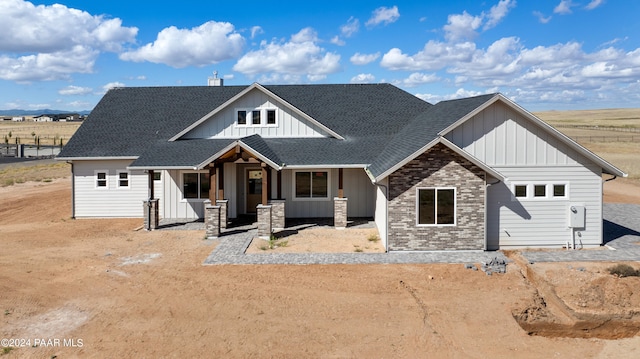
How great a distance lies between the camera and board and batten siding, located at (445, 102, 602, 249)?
15648 millimetres

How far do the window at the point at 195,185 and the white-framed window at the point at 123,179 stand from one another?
3.15m

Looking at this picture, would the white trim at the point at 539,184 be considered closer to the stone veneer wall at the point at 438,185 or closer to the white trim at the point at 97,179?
the stone veneer wall at the point at 438,185

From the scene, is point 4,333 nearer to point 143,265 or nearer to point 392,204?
point 143,265

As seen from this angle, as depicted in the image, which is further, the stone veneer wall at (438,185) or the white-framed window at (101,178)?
the white-framed window at (101,178)

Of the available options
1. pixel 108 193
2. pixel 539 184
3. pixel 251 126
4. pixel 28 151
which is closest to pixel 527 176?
pixel 539 184

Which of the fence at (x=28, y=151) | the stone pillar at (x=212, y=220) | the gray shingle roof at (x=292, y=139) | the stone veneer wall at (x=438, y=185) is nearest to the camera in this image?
the stone veneer wall at (x=438, y=185)

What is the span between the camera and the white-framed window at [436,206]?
1516 centimetres

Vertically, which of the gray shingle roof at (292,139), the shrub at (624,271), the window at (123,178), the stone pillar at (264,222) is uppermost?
the gray shingle roof at (292,139)

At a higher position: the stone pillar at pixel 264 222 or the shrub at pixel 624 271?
the stone pillar at pixel 264 222

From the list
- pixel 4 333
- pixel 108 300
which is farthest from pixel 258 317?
pixel 4 333

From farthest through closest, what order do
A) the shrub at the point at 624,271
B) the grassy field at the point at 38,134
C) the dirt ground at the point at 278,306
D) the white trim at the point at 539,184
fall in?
the grassy field at the point at 38,134
the white trim at the point at 539,184
the shrub at the point at 624,271
the dirt ground at the point at 278,306

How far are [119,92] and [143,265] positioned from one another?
16.3 meters

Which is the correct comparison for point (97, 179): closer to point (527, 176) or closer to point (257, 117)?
point (257, 117)

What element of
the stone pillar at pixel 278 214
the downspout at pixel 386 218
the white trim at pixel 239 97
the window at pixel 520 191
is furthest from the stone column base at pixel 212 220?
the window at pixel 520 191
